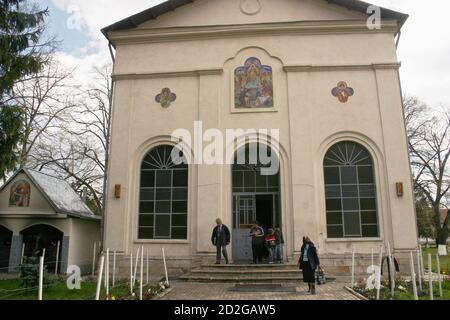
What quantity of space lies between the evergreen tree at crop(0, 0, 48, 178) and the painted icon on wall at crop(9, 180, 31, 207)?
2.85 m

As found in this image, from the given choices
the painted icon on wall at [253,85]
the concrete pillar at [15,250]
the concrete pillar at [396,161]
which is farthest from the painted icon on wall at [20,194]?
the concrete pillar at [396,161]

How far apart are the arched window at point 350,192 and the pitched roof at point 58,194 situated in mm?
10806

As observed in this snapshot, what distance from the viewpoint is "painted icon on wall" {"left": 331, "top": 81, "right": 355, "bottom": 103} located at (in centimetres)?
1614

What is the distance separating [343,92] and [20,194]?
560 inches

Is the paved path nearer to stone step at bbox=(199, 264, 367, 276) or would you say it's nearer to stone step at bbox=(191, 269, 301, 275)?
stone step at bbox=(191, 269, 301, 275)

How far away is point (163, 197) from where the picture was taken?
16.1 meters

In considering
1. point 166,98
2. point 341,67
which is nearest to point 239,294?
point 166,98

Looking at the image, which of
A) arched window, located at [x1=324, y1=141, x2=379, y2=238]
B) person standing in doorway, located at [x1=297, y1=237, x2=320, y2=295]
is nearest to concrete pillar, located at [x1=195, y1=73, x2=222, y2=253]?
arched window, located at [x1=324, y1=141, x2=379, y2=238]

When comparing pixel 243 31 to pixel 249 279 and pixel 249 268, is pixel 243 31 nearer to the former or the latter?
pixel 249 268

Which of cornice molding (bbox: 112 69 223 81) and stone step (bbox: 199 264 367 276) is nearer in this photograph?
stone step (bbox: 199 264 367 276)

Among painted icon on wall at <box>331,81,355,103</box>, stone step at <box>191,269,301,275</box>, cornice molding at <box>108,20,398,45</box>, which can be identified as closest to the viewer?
stone step at <box>191,269,301,275</box>

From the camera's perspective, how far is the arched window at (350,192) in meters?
15.2

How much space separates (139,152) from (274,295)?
847 cm

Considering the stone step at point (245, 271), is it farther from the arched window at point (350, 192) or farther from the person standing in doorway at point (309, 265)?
the arched window at point (350, 192)
